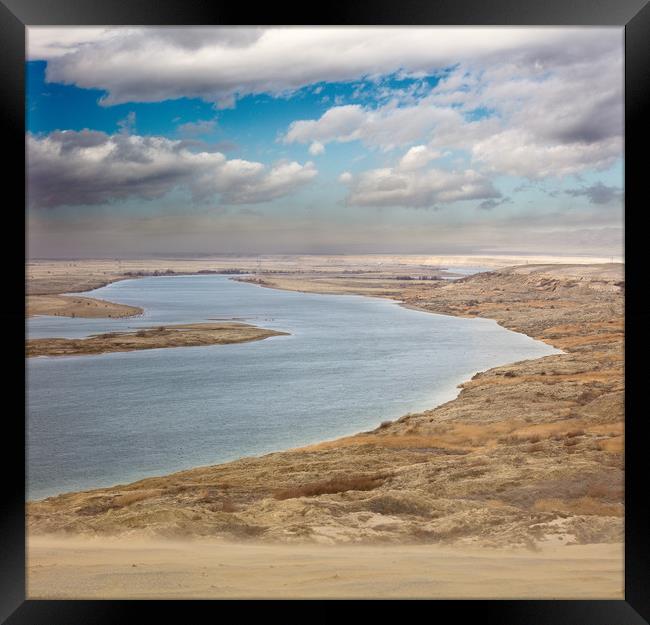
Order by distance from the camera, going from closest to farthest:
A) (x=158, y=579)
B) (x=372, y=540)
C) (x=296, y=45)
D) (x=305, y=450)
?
1. (x=158, y=579)
2. (x=372, y=540)
3. (x=305, y=450)
4. (x=296, y=45)

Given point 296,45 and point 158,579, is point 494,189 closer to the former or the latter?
point 296,45

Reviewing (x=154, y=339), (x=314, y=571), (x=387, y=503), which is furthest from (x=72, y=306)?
(x=314, y=571)

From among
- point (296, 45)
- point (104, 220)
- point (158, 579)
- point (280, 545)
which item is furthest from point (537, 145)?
point (158, 579)

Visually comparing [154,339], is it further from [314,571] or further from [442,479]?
[314,571]

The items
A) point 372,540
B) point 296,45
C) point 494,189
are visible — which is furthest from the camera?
point 494,189

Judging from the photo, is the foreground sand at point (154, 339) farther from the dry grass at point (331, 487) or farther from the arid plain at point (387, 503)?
the dry grass at point (331, 487)

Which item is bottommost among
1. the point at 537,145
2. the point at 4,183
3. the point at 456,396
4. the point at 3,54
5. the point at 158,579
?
the point at 158,579

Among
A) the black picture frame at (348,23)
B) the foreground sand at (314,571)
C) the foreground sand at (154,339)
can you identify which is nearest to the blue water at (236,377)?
the foreground sand at (154,339)
